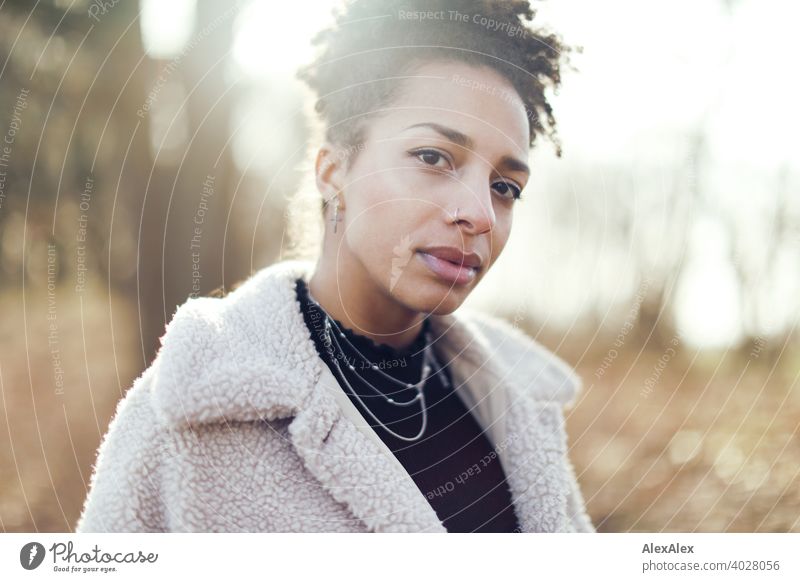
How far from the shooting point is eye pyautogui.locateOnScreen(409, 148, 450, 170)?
58 centimetres

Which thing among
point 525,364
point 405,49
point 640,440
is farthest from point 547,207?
point 640,440

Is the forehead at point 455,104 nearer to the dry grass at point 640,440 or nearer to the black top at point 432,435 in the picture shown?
the black top at point 432,435

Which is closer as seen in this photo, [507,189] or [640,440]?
[507,189]

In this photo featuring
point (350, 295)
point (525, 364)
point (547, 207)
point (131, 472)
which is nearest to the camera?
point (131, 472)

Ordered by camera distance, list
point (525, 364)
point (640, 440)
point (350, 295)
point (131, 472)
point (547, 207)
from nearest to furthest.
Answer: point (131, 472), point (350, 295), point (525, 364), point (547, 207), point (640, 440)

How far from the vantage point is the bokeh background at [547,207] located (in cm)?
82

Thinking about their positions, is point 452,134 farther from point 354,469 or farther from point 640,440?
point 640,440

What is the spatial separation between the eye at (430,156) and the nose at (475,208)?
0.03 metres

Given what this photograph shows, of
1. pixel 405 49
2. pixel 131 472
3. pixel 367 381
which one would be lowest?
pixel 131 472

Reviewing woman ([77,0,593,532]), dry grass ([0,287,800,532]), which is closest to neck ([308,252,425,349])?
woman ([77,0,593,532])

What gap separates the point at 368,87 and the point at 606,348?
1.18 metres

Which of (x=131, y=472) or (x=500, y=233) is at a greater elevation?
(x=500, y=233)

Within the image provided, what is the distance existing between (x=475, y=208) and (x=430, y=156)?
0.06 m

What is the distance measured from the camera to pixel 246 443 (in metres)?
0.54
